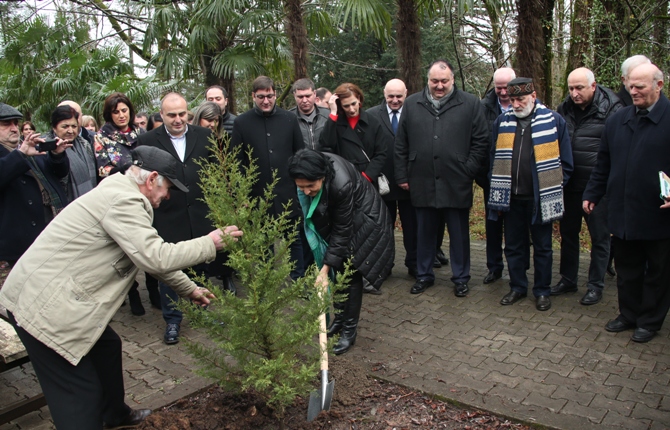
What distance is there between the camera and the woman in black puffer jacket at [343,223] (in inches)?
155

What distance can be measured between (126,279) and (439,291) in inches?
148

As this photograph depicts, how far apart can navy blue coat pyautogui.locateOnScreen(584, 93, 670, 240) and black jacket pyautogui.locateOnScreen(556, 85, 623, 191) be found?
0.51 m

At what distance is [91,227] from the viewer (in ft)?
9.30

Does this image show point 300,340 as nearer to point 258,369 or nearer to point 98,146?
point 258,369

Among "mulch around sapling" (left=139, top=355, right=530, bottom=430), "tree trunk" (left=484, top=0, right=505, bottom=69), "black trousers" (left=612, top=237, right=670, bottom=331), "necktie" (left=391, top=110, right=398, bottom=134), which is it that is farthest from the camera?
"tree trunk" (left=484, top=0, right=505, bottom=69)

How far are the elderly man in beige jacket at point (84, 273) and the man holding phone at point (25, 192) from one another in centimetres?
191

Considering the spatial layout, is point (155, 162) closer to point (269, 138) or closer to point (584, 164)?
point (269, 138)

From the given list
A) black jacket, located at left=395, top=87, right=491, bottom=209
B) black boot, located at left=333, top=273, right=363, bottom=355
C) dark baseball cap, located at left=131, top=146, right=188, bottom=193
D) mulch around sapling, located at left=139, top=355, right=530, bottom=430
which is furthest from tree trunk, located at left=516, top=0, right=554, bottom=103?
dark baseball cap, located at left=131, top=146, right=188, bottom=193

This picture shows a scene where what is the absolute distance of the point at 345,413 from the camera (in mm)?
3520

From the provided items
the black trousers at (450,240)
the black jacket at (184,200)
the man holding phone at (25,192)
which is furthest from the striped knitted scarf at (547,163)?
the man holding phone at (25,192)

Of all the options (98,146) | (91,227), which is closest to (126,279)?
(91,227)

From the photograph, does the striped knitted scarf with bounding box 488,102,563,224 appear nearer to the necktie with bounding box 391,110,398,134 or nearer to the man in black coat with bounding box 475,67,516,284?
the man in black coat with bounding box 475,67,516,284

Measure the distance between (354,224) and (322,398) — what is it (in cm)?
143

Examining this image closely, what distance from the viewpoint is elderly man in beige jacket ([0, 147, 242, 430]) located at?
9.17 ft
